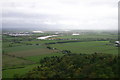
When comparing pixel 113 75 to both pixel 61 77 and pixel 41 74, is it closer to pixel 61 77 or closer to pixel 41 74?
pixel 61 77

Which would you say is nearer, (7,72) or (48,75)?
(48,75)

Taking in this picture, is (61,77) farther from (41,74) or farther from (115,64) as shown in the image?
(115,64)

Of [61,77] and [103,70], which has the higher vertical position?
[103,70]

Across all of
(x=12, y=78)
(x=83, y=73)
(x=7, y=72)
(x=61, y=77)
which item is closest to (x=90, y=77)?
(x=83, y=73)

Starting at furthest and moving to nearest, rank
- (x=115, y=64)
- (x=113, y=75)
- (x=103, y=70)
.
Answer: (x=115, y=64) < (x=103, y=70) < (x=113, y=75)

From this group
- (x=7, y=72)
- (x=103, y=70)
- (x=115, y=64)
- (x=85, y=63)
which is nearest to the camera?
(x=103, y=70)

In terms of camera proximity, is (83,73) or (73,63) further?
(73,63)

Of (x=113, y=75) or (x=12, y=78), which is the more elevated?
(x=113, y=75)

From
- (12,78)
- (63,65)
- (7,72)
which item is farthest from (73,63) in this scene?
(7,72)

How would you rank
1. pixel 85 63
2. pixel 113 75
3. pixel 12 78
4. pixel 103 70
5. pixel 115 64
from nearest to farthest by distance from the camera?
pixel 113 75 → pixel 103 70 → pixel 115 64 → pixel 12 78 → pixel 85 63
